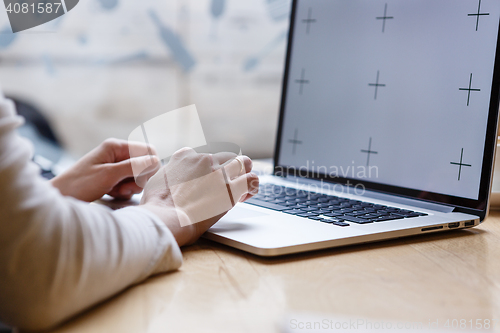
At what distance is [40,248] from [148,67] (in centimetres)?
168

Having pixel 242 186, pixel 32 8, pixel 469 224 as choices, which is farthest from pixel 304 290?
pixel 32 8

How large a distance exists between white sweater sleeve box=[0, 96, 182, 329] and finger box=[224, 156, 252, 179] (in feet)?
0.72

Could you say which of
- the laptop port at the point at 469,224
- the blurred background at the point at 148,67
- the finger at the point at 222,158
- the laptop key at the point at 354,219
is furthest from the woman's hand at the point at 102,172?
the blurred background at the point at 148,67

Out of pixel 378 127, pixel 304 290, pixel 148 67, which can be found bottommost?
pixel 304 290

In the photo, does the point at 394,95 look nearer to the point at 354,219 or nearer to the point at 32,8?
the point at 354,219

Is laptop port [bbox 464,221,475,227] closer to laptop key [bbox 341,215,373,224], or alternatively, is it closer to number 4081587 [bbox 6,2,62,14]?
laptop key [bbox 341,215,373,224]

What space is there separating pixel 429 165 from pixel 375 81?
179 mm

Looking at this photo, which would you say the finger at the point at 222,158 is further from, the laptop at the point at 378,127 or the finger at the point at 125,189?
the finger at the point at 125,189

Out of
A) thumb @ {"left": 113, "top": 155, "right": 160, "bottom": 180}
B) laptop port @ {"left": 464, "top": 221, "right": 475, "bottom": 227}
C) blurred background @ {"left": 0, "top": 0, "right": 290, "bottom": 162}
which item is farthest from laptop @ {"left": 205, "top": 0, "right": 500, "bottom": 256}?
blurred background @ {"left": 0, "top": 0, "right": 290, "bottom": 162}

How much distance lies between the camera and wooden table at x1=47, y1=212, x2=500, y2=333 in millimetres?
316

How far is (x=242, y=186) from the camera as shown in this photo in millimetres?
521

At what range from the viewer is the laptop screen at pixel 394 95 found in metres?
0.60

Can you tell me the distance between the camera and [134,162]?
620mm

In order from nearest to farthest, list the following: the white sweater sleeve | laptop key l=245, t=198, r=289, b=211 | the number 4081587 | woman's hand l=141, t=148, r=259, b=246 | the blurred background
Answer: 1. the white sweater sleeve
2. woman's hand l=141, t=148, r=259, b=246
3. laptop key l=245, t=198, r=289, b=211
4. the number 4081587
5. the blurred background
